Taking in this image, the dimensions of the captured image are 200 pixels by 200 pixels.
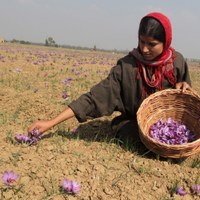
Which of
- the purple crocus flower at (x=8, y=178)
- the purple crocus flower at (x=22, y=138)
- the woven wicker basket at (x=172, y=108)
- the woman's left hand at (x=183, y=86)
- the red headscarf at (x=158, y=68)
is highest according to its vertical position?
the red headscarf at (x=158, y=68)

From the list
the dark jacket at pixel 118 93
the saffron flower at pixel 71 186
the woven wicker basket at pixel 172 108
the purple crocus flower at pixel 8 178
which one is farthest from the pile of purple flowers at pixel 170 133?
the purple crocus flower at pixel 8 178

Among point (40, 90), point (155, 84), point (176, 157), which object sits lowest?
point (40, 90)

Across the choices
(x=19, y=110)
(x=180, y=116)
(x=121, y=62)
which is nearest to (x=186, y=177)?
(x=180, y=116)

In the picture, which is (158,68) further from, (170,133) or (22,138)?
(22,138)

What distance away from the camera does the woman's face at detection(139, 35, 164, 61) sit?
141 inches

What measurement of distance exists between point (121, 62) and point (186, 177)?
4.61 feet

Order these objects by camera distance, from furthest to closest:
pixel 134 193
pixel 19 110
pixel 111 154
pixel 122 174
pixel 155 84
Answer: pixel 19 110 < pixel 155 84 < pixel 111 154 < pixel 122 174 < pixel 134 193

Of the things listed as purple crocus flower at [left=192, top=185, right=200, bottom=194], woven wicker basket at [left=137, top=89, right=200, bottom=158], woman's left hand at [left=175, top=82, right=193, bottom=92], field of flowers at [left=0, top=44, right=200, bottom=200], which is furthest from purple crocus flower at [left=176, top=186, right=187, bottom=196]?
woman's left hand at [left=175, top=82, right=193, bottom=92]

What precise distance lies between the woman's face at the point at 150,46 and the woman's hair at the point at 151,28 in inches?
1.5

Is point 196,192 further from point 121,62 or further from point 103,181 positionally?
point 121,62

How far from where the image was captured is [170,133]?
384 centimetres

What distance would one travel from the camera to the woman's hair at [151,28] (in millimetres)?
3537

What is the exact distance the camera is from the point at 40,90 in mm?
6734

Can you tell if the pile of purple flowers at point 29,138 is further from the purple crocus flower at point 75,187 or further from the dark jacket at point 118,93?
the purple crocus flower at point 75,187
